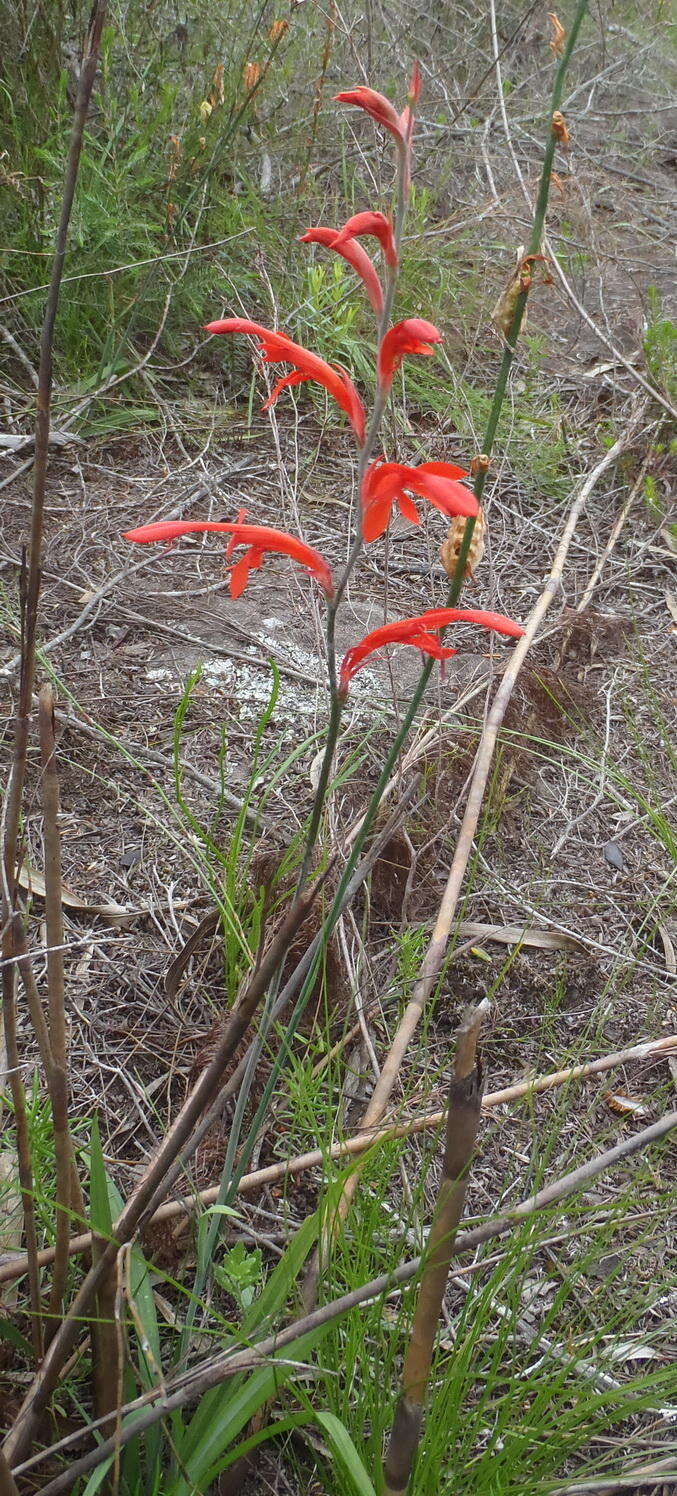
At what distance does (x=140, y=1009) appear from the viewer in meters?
1.46

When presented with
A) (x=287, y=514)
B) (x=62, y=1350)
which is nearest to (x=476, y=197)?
(x=287, y=514)

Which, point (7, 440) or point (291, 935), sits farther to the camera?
point (7, 440)

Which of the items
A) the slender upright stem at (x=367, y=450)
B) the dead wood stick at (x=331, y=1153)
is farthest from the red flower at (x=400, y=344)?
the dead wood stick at (x=331, y=1153)

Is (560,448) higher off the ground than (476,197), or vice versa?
(476,197)

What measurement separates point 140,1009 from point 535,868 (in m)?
0.73

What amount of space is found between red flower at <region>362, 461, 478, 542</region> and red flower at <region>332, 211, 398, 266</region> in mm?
133

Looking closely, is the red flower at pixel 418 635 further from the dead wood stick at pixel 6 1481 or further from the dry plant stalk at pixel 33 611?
the dead wood stick at pixel 6 1481

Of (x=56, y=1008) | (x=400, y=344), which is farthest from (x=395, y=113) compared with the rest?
(x=56, y=1008)

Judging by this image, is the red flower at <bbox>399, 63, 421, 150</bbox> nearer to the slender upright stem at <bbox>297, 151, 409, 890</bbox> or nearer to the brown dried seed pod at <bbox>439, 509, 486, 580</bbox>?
the slender upright stem at <bbox>297, 151, 409, 890</bbox>

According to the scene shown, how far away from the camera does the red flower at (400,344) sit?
694mm

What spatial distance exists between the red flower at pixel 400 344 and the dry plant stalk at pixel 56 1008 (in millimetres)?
326

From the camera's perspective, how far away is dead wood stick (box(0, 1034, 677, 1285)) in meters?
0.99

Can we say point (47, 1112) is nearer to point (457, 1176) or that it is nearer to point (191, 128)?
point (457, 1176)

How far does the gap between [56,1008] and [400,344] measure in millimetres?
557
